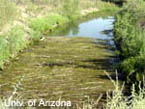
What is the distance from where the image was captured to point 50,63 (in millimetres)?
23812

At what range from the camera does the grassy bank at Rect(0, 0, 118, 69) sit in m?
26.0

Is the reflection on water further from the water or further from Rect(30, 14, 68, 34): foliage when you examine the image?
the water

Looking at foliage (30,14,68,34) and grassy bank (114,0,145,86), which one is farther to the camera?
foliage (30,14,68,34)

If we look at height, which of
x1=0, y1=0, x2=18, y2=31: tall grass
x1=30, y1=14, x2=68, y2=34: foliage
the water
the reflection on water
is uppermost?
x1=0, y1=0, x2=18, y2=31: tall grass

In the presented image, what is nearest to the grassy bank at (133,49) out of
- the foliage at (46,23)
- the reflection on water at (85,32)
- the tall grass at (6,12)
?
the reflection on water at (85,32)

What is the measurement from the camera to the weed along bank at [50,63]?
55.1 ft

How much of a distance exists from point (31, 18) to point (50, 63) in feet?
57.3

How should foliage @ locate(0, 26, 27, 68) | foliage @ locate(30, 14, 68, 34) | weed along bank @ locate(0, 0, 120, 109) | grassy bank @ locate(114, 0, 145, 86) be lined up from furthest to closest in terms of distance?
1. foliage @ locate(30, 14, 68, 34)
2. foliage @ locate(0, 26, 27, 68)
3. grassy bank @ locate(114, 0, 145, 86)
4. weed along bank @ locate(0, 0, 120, 109)

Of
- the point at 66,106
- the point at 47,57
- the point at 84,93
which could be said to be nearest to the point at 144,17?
the point at 47,57

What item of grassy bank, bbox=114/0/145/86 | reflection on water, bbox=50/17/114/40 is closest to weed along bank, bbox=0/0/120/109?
reflection on water, bbox=50/17/114/40

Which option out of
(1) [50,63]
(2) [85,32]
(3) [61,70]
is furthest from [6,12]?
(2) [85,32]

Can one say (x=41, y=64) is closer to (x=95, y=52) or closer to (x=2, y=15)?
(x=95, y=52)

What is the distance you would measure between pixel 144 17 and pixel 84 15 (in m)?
27.7

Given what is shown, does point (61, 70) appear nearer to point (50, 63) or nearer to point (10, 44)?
point (50, 63)
